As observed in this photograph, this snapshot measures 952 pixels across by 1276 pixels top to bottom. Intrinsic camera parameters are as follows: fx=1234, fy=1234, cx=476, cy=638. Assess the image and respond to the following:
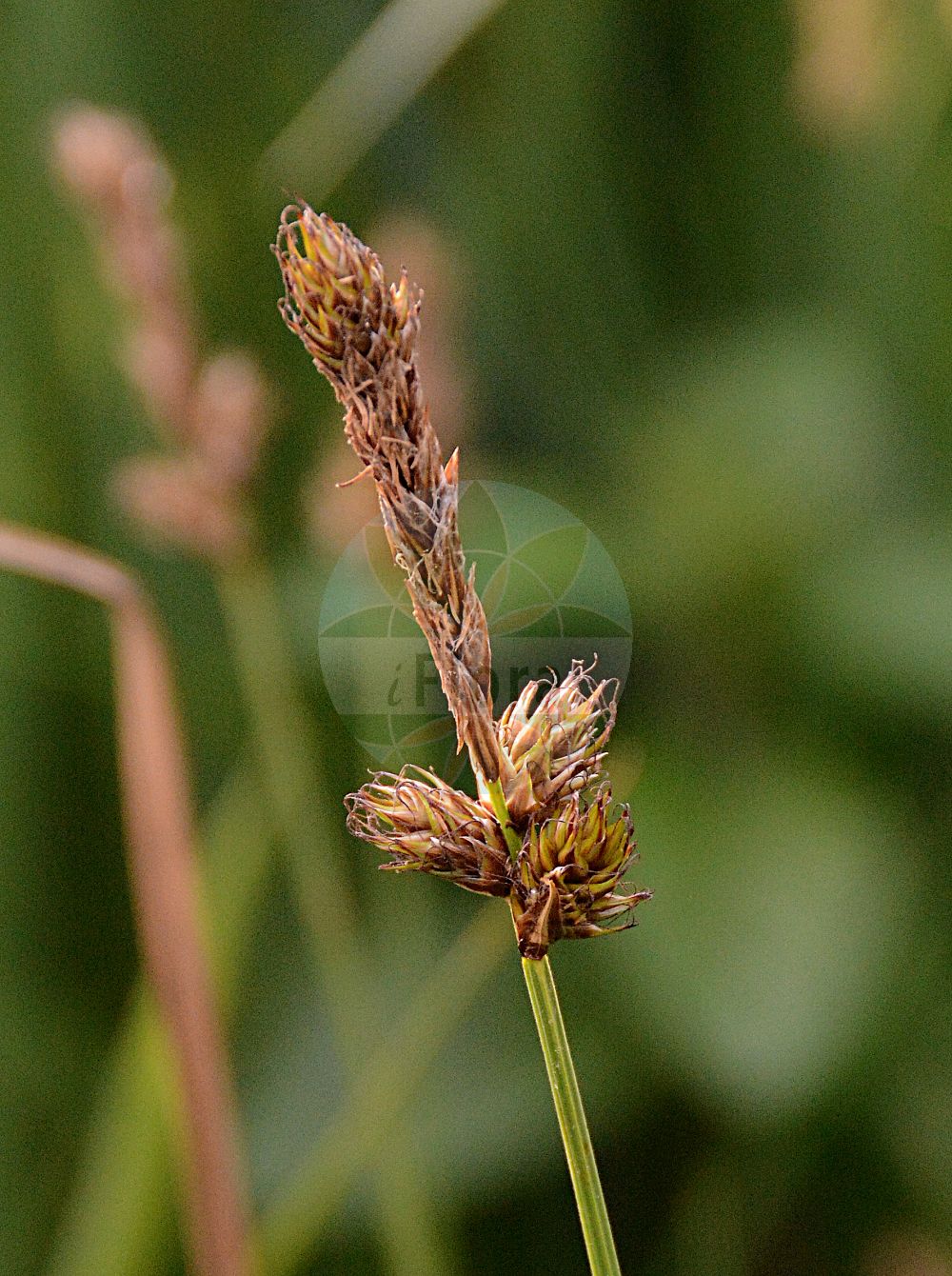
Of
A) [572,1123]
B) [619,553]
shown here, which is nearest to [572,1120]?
[572,1123]

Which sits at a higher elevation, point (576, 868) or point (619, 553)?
point (619, 553)

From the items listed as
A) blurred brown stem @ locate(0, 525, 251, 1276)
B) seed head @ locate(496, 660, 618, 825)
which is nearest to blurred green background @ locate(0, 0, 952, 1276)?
blurred brown stem @ locate(0, 525, 251, 1276)

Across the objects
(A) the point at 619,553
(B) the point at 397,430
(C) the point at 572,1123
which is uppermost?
(A) the point at 619,553

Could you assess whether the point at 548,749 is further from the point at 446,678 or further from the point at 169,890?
the point at 169,890

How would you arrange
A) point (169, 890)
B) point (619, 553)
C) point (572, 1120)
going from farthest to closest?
point (619, 553) → point (169, 890) → point (572, 1120)

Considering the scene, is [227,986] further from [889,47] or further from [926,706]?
[889,47]

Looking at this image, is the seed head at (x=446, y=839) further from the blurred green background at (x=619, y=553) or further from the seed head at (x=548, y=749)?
the blurred green background at (x=619, y=553)

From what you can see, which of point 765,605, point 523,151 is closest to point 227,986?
point 765,605
